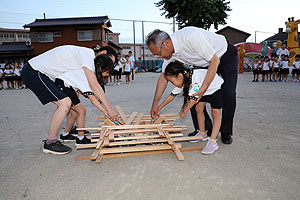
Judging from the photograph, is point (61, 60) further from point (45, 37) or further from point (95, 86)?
point (45, 37)

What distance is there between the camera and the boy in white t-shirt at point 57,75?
250 cm

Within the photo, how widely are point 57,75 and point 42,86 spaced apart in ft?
0.75

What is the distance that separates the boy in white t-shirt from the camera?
8.20 ft

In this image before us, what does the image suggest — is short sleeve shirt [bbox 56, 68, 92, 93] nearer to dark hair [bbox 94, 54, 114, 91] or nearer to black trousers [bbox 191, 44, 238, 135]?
dark hair [bbox 94, 54, 114, 91]

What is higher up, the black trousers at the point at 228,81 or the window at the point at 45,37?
the window at the point at 45,37

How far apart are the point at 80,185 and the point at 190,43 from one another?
1743mm

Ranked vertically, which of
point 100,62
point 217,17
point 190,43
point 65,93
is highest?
point 217,17

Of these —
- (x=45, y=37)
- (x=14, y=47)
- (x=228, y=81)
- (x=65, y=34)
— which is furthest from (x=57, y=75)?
(x=14, y=47)

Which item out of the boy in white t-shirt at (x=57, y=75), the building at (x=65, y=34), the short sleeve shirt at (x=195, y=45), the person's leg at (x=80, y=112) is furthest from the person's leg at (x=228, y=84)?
the building at (x=65, y=34)

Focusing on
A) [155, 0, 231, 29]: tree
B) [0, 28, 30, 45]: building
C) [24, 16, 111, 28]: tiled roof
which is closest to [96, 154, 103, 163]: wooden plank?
[155, 0, 231, 29]: tree

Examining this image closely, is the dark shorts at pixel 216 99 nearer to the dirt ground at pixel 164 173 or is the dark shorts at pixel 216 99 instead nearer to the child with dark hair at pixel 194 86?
the child with dark hair at pixel 194 86

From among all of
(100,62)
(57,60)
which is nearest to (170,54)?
(100,62)

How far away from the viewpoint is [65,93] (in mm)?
2793

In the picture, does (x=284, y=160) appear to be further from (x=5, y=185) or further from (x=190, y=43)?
(x=5, y=185)
